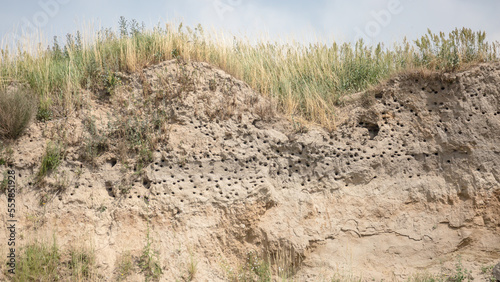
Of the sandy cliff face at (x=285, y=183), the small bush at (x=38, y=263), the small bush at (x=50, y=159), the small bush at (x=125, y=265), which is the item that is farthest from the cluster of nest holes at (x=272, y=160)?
the small bush at (x=38, y=263)

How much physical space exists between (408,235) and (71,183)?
17.9 ft

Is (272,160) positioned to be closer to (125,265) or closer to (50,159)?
(125,265)

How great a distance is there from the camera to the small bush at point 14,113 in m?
6.67

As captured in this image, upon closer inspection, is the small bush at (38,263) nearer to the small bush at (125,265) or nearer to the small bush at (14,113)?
the small bush at (125,265)

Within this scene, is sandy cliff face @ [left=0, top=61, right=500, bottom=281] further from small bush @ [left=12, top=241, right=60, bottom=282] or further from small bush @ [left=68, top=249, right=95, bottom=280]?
small bush @ [left=12, top=241, right=60, bottom=282]

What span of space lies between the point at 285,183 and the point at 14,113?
14.7 ft

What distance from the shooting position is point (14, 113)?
6.67 m

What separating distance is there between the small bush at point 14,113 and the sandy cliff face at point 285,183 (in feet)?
0.61

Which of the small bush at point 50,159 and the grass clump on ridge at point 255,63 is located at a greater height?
the grass clump on ridge at point 255,63

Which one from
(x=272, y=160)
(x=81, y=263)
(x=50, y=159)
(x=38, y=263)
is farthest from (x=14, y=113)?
(x=272, y=160)

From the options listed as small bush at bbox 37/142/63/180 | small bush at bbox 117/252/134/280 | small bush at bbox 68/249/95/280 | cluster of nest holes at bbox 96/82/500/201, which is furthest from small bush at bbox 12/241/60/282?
cluster of nest holes at bbox 96/82/500/201

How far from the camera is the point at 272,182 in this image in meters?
7.23

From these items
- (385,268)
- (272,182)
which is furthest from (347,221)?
(272,182)

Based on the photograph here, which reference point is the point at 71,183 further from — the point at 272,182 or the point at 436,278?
the point at 436,278
